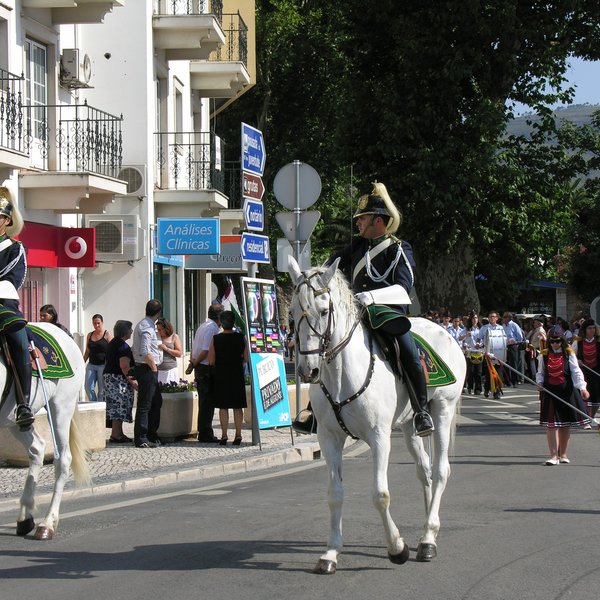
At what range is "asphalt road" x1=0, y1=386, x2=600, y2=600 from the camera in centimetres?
739

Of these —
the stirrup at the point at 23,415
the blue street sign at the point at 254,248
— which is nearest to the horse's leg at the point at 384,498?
the stirrup at the point at 23,415

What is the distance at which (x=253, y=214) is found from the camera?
55.7 feet

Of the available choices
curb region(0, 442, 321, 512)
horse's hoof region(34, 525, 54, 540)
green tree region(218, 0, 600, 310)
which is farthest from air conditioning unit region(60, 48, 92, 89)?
horse's hoof region(34, 525, 54, 540)

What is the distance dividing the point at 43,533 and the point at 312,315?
120 inches

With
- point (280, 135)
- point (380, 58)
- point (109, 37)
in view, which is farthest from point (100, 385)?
point (280, 135)

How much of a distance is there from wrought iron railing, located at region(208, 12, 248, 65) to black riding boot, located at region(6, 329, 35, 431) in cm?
2469

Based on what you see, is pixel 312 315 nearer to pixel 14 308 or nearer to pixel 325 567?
pixel 325 567

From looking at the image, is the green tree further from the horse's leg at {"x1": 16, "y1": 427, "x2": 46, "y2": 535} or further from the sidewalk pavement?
the horse's leg at {"x1": 16, "y1": 427, "x2": 46, "y2": 535}

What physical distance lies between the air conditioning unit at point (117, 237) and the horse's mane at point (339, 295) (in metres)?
18.0

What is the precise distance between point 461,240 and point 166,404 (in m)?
20.2

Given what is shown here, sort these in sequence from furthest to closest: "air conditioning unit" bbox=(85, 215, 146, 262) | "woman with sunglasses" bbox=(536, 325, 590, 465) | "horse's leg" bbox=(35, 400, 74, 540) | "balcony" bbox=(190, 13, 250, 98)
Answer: "balcony" bbox=(190, 13, 250, 98)
"air conditioning unit" bbox=(85, 215, 146, 262)
"woman with sunglasses" bbox=(536, 325, 590, 465)
"horse's leg" bbox=(35, 400, 74, 540)

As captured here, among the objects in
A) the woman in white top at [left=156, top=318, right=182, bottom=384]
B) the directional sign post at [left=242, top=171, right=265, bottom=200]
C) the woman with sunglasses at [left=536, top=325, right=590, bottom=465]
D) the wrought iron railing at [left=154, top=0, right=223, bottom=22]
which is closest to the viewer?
the woman with sunglasses at [left=536, top=325, right=590, bottom=465]

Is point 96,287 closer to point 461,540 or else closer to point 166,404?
point 166,404

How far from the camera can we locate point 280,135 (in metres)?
54.6
